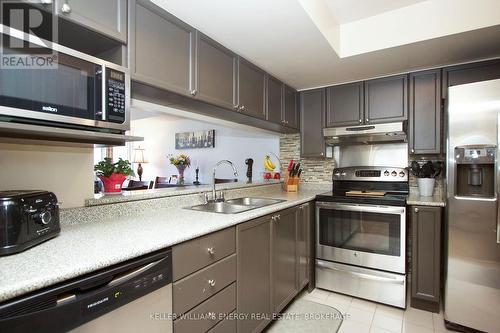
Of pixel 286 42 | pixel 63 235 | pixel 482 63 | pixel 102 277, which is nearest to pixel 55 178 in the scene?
pixel 63 235

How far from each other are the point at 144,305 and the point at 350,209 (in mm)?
1862

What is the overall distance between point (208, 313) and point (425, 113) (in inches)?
99.8

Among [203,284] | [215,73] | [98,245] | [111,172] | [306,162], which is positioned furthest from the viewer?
[306,162]

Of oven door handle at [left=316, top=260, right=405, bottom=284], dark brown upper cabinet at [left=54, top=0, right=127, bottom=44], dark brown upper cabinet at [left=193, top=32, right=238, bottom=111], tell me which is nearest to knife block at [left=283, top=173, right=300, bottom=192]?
oven door handle at [left=316, top=260, right=405, bottom=284]

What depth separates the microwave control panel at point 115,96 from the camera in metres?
1.11

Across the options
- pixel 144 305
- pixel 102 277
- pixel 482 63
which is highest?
pixel 482 63

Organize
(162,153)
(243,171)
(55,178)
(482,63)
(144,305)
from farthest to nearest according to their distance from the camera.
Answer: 1. (162,153)
2. (243,171)
3. (482,63)
4. (55,178)
5. (144,305)

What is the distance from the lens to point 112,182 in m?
1.65

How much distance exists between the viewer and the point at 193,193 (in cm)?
201

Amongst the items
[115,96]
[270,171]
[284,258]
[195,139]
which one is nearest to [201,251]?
[115,96]

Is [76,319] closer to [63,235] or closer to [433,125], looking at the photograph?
[63,235]

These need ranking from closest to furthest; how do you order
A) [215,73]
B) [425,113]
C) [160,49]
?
[160,49] → [215,73] → [425,113]

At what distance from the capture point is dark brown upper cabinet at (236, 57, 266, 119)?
7.05 feet

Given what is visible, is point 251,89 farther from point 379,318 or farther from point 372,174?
point 379,318
